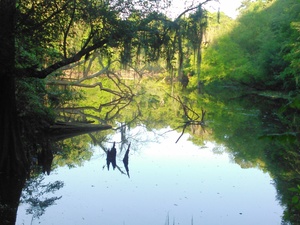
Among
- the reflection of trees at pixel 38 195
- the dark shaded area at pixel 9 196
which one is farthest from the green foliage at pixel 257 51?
the dark shaded area at pixel 9 196

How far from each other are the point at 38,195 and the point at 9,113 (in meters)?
1.49

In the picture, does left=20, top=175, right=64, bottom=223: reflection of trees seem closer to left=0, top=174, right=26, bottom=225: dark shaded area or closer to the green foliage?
left=0, top=174, right=26, bottom=225: dark shaded area

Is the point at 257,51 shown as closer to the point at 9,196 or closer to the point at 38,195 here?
the point at 38,195

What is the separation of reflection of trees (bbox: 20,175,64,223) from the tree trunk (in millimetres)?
370

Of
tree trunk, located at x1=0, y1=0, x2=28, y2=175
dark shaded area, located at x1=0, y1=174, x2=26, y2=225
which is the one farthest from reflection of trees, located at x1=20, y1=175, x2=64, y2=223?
tree trunk, located at x1=0, y1=0, x2=28, y2=175

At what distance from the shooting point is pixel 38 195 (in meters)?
6.45

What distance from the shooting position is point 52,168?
27.2 feet

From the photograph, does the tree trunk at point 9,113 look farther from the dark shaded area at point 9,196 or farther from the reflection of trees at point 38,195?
the reflection of trees at point 38,195

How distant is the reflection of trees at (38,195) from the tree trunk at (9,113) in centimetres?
37

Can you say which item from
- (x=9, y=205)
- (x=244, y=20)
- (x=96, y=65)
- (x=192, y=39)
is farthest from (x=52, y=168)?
(x=244, y=20)

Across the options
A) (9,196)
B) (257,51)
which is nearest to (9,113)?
(9,196)

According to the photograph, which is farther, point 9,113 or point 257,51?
point 257,51

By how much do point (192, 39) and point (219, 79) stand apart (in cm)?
2878

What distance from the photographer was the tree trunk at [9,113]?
230 inches
